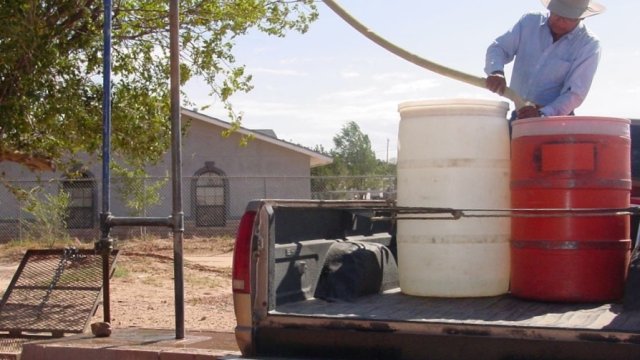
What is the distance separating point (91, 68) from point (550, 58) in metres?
7.20

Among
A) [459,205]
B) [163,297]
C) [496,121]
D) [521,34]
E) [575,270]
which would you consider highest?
[521,34]

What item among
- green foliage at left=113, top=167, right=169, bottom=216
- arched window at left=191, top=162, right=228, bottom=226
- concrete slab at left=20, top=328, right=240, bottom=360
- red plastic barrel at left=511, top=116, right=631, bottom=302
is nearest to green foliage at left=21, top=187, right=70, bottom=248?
A: green foliage at left=113, top=167, right=169, bottom=216

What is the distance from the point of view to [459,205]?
15.3 feet

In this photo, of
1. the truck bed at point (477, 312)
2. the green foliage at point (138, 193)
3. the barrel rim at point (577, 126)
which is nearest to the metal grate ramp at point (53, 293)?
the truck bed at point (477, 312)

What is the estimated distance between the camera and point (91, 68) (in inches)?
443

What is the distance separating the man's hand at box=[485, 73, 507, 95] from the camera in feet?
17.0

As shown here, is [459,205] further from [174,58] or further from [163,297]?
[163,297]

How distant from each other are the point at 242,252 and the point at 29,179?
25.1 meters

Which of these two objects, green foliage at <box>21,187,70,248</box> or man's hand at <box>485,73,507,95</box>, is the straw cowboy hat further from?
green foliage at <box>21,187,70,248</box>

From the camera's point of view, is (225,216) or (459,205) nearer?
(459,205)

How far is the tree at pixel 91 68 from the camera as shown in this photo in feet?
32.9

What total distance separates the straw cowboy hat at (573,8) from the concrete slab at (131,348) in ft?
10.4

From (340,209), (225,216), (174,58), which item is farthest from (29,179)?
(340,209)

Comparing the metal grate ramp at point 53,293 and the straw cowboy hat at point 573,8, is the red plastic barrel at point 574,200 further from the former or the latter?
the metal grate ramp at point 53,293
